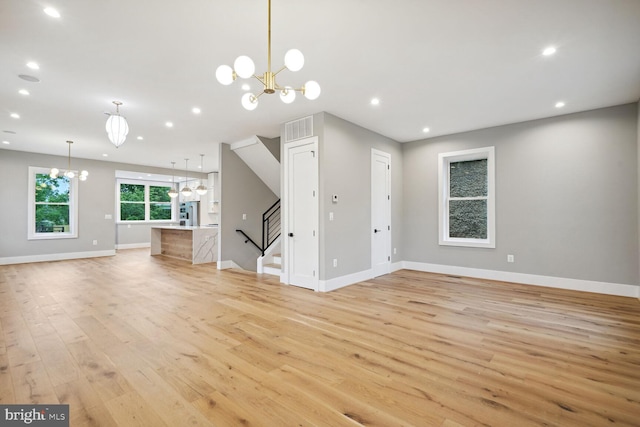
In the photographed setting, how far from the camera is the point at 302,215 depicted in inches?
203

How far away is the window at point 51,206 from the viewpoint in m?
7.84

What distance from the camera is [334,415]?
1.78 m

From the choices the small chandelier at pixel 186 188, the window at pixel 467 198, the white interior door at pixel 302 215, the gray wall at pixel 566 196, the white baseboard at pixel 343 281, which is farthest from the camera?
the small chandelier at pixel 186 188

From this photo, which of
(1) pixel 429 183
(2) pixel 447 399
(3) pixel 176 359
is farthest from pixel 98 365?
(1) pixel 429 183

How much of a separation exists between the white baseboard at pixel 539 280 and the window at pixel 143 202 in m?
11.0

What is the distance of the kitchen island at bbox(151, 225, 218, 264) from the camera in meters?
7.72

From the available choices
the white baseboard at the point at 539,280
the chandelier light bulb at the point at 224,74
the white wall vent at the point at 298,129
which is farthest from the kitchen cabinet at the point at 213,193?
the chandelier light bulb at the point at 224,74

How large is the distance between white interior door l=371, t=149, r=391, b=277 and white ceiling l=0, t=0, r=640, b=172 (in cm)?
102

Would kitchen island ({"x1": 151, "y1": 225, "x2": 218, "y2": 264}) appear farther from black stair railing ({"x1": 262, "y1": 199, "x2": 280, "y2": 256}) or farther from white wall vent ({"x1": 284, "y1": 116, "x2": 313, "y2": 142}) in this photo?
white wall vent ({"x1": 284, "y1": 116, "x2": 313, "y2": 142})

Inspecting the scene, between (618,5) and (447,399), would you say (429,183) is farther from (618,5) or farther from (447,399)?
(447,399)

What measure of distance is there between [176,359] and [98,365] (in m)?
0.60

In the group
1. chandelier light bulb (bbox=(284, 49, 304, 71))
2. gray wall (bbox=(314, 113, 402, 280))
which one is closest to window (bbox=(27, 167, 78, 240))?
gray wall (bbox=(314, 113, 402, 280))

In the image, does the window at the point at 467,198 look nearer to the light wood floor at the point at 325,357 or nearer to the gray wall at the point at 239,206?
the light wood floor at the point at 325,357

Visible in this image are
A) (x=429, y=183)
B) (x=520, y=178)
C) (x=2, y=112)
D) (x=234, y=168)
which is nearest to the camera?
(x=2, y=112)
